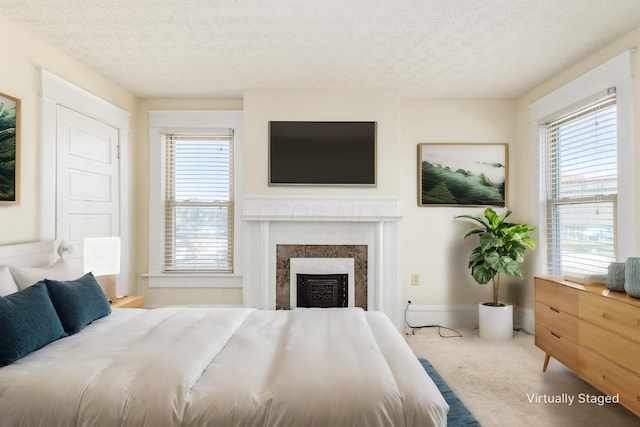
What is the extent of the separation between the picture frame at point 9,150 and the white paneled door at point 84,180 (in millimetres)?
395

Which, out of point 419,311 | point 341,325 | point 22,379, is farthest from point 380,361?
point 419,311

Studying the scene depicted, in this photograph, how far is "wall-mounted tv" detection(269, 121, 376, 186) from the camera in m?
4.10

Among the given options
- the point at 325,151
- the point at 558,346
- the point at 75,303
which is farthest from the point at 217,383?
the point at 325,151

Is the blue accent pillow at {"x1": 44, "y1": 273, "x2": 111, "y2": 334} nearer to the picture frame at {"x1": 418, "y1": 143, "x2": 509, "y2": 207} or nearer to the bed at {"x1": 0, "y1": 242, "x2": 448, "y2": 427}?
the bed at {"x1": 0, "y1": 242, "x2": 448, "y2": 427}

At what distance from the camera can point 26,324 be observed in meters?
1.90

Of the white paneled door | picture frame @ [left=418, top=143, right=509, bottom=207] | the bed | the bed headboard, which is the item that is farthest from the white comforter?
picture frame @ [left=418, top=143, right=509, bottom=207]

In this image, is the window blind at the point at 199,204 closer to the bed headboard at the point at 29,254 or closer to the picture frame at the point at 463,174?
the bed headboard at the point at 29,254

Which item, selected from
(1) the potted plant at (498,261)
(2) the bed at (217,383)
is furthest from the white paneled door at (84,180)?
(1) the potted plant at (498,261)

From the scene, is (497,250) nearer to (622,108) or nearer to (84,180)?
(622,108)

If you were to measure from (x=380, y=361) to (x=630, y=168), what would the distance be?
2365mm

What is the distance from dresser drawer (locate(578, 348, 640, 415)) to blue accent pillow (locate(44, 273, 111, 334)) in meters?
Answer: 3.04

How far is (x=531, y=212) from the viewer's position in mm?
4062

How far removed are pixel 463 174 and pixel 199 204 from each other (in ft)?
9.49

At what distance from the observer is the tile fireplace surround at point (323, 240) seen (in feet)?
13.3
